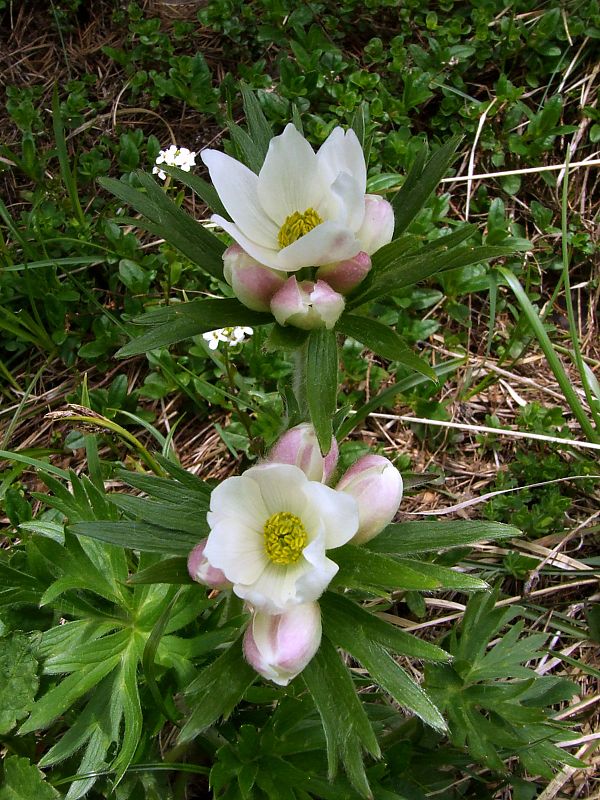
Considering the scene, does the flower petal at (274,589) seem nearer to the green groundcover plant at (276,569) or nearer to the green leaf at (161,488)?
the green groundcover plant at (276,569)

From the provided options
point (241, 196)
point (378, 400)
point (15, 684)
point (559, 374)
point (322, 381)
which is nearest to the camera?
point (322, 381)

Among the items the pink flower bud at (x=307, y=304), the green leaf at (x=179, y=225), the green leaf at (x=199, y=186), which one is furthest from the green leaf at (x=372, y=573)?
the green leaf at (x=199, y=186)

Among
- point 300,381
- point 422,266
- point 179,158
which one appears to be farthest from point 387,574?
point 179,158

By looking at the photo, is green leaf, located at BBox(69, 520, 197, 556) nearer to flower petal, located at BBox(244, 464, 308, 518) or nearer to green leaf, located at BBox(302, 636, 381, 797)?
flower petal, located at BBox(244, 464, 308, 518)

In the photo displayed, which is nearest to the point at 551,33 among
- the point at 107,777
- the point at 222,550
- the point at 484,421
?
the point at 484,421

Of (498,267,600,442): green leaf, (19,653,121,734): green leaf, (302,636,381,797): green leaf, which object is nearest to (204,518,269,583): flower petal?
(302,636,381,797): green leaf

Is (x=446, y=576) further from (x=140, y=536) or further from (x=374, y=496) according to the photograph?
(x=140, y=536)
